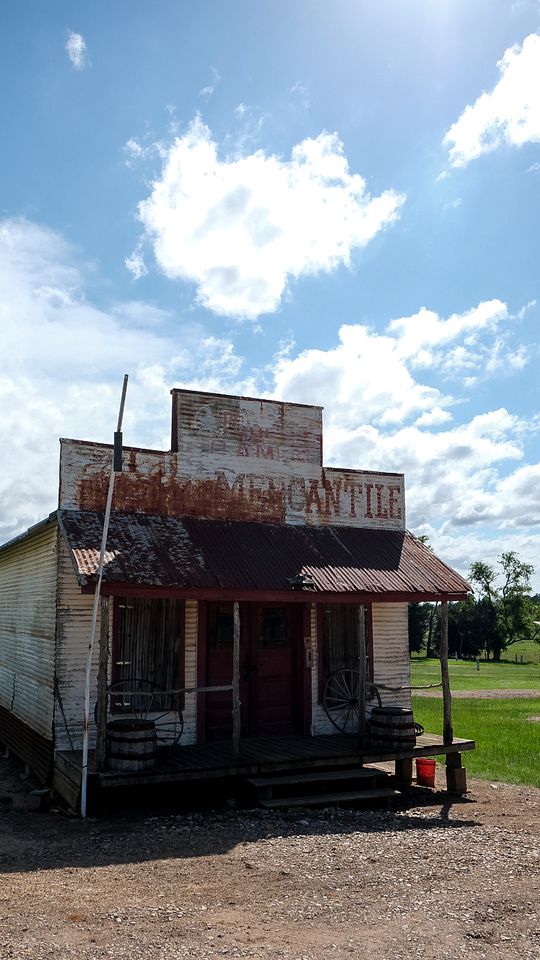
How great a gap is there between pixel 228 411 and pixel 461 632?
62023 mm

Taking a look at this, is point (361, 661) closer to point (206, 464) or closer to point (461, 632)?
point (206, 464)

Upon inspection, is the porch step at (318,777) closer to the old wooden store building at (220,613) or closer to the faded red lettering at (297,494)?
the old wooden store building at (220,613)

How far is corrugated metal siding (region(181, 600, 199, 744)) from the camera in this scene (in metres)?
11.5

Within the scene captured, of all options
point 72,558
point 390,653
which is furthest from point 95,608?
point 390,653

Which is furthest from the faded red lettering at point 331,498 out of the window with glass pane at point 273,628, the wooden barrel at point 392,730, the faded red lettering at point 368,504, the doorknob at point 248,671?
the wooden barrel at point 392,730

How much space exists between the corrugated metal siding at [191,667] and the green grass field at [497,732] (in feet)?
16.9

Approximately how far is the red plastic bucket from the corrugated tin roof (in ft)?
8.41

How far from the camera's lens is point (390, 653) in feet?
44.0

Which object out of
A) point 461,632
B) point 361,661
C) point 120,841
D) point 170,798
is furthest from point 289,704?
point 461,632

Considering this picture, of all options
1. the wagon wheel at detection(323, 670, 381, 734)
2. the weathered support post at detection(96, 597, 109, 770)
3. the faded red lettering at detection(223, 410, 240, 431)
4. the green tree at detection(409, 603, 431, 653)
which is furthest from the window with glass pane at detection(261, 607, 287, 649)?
the green tree at detection(409, 603, 431, 653)

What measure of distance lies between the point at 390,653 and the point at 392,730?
2.35 metres

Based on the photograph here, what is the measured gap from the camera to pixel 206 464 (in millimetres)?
12727

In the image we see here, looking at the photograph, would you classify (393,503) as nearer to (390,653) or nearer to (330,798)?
(390,653)

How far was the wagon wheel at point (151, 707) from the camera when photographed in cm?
1109
